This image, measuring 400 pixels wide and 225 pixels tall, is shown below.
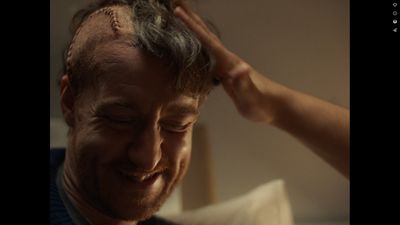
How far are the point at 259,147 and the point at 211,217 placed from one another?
0.61 feet

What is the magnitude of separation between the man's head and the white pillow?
0.30 feet

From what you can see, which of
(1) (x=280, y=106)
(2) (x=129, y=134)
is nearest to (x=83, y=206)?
(2) (x=129, y=134)

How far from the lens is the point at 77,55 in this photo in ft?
3.63

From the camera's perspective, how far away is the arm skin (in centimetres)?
117

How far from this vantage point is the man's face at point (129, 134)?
1.09 metres

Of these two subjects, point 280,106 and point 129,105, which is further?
point 280,106

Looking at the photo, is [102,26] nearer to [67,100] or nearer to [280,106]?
[67,100]

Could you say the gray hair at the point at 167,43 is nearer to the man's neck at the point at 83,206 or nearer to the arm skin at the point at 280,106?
the arm skin at the point at 280,106

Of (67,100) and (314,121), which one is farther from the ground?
(67,100)

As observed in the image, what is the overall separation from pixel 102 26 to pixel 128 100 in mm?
161

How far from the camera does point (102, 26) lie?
3.64 feet

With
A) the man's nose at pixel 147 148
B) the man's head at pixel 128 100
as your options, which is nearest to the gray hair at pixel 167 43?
the man's head at pixel 128 100

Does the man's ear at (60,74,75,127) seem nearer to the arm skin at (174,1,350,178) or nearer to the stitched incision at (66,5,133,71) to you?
the stitched incision at (66,5,133,71)
